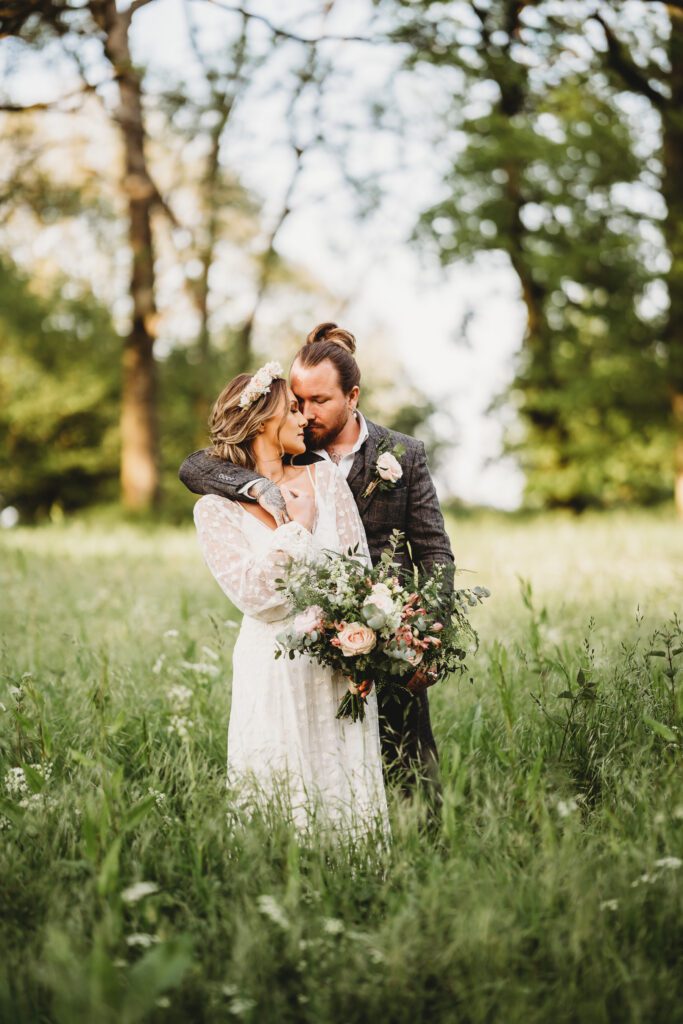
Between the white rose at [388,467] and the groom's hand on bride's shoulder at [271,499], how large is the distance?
1.38 ft

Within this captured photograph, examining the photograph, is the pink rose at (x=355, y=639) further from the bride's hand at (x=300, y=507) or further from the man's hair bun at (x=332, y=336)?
the man's hair bun at (x=332, y=336)

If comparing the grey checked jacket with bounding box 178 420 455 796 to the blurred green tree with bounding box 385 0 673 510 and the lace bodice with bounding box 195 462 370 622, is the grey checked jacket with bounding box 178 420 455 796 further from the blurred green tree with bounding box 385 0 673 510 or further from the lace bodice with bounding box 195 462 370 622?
the blurred green tree with bounding box 385 0 673 510

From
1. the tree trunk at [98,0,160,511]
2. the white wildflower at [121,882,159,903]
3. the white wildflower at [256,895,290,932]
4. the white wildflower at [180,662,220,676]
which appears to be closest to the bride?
the white wildflower at [256,895,290,932]

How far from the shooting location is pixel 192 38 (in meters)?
8.87

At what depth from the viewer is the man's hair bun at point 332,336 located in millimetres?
4023

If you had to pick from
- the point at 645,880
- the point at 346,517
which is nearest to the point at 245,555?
the point at 346,517

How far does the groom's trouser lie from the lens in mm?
3605

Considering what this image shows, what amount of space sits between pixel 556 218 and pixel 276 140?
18.8 ft

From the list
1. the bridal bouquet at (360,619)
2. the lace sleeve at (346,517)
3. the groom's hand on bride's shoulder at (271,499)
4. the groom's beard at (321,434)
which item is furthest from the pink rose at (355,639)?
the groom's beard at (321,434)

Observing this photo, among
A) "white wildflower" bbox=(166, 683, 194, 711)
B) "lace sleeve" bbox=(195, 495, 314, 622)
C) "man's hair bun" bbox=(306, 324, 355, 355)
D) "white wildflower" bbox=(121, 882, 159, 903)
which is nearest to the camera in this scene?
"white wildflower" bbox=(121, 882, 159, 903)

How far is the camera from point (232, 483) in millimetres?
3400

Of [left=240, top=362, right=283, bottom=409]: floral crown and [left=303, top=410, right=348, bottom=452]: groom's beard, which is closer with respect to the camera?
[left=240, top=362, right=283, bottom=409]: floral crown

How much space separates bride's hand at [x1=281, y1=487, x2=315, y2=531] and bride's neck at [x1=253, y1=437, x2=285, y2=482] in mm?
130

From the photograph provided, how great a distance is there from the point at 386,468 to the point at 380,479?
122 millimetres
